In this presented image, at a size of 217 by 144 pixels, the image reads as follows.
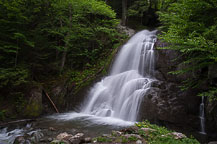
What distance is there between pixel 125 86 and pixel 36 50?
6829 millimetres

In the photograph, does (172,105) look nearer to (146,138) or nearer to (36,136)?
(146,138)

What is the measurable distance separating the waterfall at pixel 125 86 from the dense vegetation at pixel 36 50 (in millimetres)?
2128

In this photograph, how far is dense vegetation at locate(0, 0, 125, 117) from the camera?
28.6ft

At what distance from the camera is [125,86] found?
970cm

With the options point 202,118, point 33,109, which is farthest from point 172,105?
point 33,109

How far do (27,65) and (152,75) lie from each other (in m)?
8.42

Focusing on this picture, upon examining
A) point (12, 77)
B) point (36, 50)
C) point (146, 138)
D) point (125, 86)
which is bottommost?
point (146, 138)

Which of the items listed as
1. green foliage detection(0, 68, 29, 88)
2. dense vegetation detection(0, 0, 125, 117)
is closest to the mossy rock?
dense vegetation detection(0, 0, 125, 117)

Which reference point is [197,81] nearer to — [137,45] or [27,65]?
[137,45]

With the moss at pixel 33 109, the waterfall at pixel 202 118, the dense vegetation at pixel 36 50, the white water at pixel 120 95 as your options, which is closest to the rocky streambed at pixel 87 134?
the white water at pixel 120 95

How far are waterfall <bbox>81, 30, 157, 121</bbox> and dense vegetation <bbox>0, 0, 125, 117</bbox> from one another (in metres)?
2.13

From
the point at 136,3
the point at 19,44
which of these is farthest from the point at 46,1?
the point at 136,3

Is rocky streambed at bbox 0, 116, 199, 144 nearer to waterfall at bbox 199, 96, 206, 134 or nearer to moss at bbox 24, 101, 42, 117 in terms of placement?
moss at bbox 24, 101, 42, 117

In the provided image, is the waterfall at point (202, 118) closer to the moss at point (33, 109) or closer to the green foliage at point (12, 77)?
the moss at point (33, 109)
